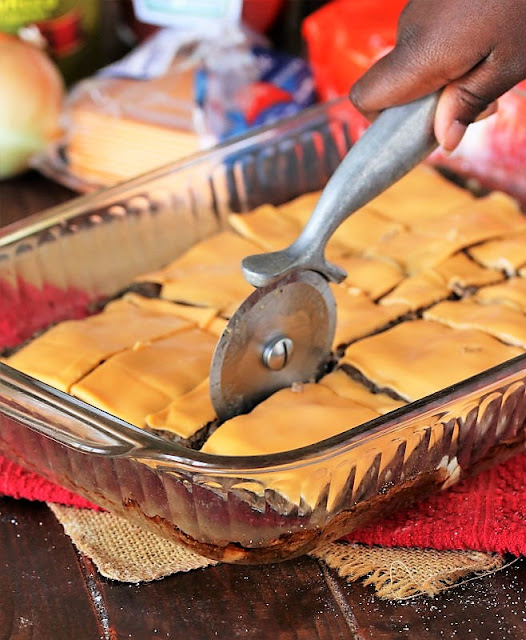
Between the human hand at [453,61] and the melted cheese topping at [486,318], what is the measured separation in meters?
0.25

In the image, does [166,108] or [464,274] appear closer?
[464,274]

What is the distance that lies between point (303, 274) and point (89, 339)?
0.31 metres

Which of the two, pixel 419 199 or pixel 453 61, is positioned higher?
pixel 453 61

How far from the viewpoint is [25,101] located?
180 centimetres

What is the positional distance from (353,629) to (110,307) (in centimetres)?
58

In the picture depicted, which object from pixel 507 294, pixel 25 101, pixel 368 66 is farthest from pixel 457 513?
pixel 25 101

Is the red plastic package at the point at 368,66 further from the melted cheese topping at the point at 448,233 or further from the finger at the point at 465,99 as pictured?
the finger at the point at 465,99

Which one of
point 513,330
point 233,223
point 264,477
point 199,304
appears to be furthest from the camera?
point 233,223

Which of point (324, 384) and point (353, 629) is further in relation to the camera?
point (324, 384)

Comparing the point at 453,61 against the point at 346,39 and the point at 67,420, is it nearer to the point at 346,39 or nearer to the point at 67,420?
the point at 67,420

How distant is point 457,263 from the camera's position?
147 cm

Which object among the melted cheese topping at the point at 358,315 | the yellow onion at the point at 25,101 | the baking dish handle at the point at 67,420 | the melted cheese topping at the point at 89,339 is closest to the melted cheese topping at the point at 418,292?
the melted cheese topping at the point at 358,315

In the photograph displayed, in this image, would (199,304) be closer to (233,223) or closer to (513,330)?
(233,223)

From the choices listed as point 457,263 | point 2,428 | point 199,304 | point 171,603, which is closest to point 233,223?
point 199,304
